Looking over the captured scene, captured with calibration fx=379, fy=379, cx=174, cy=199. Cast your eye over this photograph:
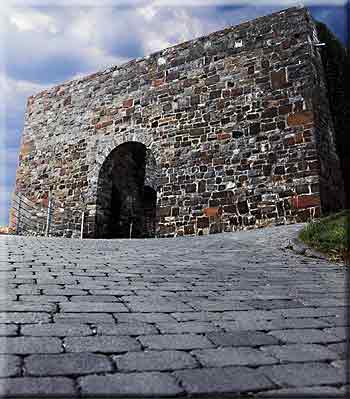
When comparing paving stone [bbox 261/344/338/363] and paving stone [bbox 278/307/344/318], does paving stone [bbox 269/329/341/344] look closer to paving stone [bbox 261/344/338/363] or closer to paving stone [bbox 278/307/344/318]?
paving stone [bbox 261/344/338/363]

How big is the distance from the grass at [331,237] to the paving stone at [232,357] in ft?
11.4

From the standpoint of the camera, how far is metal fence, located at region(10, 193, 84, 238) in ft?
36.9

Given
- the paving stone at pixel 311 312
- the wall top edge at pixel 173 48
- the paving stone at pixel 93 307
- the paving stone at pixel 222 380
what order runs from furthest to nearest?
the wall top edge at pixel 173 48, the paving stone at pixel 311 312, the paving stone at pixel 93 307, the paving stone at pixel 222 380

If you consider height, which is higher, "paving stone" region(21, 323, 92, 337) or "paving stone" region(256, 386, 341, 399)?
"paving stone" region(21, 323, 92, 337)

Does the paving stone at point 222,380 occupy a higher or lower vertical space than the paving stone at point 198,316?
lower

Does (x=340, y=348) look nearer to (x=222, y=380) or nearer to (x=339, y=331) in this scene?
(x=339, y=331)

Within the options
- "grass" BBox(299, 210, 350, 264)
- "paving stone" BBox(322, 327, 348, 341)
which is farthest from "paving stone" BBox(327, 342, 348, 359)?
"grass" BBox(299, 210, 350, 264)

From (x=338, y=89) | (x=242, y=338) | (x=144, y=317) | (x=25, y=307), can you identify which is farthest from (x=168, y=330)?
(x=338, y=89)

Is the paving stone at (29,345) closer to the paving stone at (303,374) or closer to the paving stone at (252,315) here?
the paving stone at (303,374)

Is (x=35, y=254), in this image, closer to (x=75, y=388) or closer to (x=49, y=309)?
(x=49, y=309)

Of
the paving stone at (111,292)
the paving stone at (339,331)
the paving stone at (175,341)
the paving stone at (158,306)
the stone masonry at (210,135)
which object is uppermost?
the stone masonry at (210,135)

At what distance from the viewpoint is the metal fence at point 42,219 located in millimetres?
11250

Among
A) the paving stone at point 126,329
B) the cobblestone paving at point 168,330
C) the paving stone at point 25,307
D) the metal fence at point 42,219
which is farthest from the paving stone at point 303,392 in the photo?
the metal fence at point 42,219

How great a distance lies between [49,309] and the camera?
2.29m
